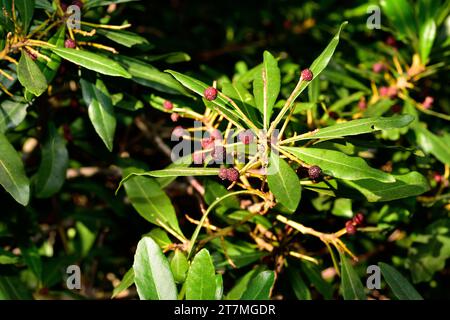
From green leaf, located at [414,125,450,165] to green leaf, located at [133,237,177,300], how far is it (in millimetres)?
1140

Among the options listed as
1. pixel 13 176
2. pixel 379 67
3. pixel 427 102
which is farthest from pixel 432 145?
pixel 13 176

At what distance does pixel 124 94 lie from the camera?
180 cm

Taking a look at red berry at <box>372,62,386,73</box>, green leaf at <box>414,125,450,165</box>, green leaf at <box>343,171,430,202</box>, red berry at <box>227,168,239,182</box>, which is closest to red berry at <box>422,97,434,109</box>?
green leaf at <box>414,125,450,165</box>

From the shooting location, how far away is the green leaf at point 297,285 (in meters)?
1.81

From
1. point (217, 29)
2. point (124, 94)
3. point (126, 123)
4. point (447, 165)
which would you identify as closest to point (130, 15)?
point (126, 123)

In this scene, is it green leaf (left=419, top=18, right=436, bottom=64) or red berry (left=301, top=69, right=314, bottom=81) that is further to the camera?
green leaf (left=419, top=18, right=436, bottom=64)

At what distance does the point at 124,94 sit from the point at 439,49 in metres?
1.17

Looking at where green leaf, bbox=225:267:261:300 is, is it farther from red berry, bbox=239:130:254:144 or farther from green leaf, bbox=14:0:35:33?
green leaf, bbox=14:0:35:33

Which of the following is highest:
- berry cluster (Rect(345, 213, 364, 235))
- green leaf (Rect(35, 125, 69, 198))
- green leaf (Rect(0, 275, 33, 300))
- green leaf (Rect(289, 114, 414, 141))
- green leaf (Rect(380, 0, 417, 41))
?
green leaf (Rect(380, 0, 417, 41))

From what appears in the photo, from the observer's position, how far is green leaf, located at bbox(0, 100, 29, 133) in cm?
165

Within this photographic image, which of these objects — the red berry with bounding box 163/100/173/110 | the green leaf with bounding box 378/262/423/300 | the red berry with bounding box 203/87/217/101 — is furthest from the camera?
the red berry with bounding box 163/100/173/110
